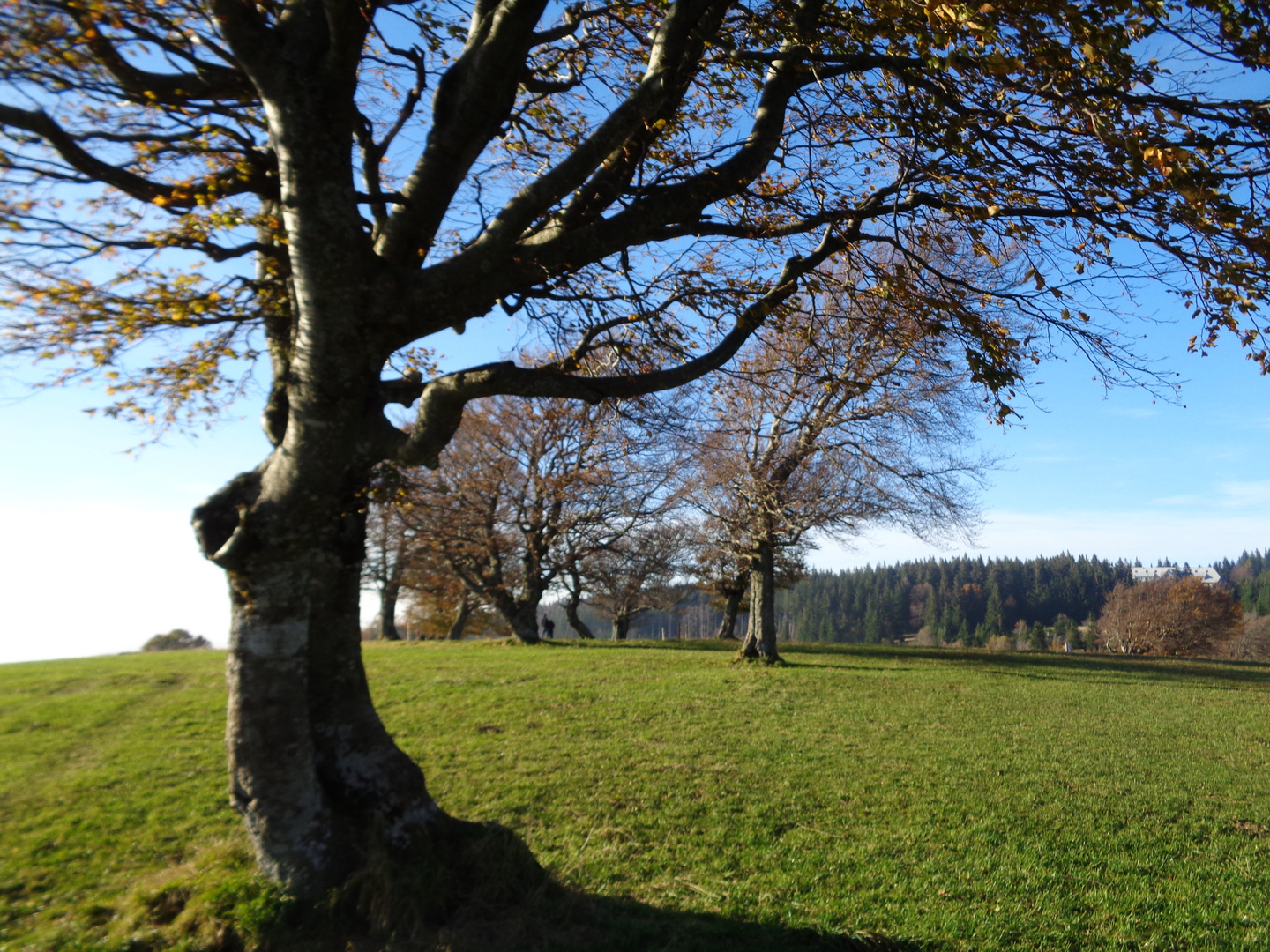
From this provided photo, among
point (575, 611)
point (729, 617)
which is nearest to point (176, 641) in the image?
point (575, 611)

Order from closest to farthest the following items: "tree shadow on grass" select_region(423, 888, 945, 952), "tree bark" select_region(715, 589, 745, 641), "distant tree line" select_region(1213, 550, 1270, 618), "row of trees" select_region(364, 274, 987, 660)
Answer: "tree shadow on grass" select_region(423, 888, 945, 952) → "row of trees" select_region(364, 274, 987, 660) → "tree bark" select_region(715, 589, 745, 641) → "distant tree line" select_region(1213, 550, 1270, 618)

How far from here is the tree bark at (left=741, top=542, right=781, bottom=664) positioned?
18.1 meters

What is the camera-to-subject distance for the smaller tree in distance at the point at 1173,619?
54594 millimetres

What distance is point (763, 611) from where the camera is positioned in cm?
1833

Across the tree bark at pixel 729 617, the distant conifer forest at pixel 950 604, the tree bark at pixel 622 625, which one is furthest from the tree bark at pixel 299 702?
the distant conifer forest at pixel 950 604

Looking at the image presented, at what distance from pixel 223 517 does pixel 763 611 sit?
50.7 feet

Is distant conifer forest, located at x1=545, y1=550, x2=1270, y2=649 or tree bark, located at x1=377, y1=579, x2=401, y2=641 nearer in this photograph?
tree bark, located at x1=377, y1=579, x2=401, y2=641

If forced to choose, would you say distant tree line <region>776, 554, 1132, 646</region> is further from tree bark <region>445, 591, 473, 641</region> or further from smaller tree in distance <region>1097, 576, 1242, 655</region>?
tree bark <region>445, 591, 473, 641</region>

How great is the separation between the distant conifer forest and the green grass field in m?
79.5

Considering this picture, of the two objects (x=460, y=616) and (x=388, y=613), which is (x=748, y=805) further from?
(x=388, y=613)

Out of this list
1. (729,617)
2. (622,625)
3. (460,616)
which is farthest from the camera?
(622,625)

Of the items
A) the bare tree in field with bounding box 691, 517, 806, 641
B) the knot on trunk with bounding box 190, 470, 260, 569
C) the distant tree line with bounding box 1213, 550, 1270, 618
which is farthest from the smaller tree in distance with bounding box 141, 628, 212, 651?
the distant tree line with bounding box 1213, 550, 1270, 618

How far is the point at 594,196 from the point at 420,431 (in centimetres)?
241

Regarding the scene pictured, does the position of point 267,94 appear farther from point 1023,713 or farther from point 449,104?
point 1023,713
